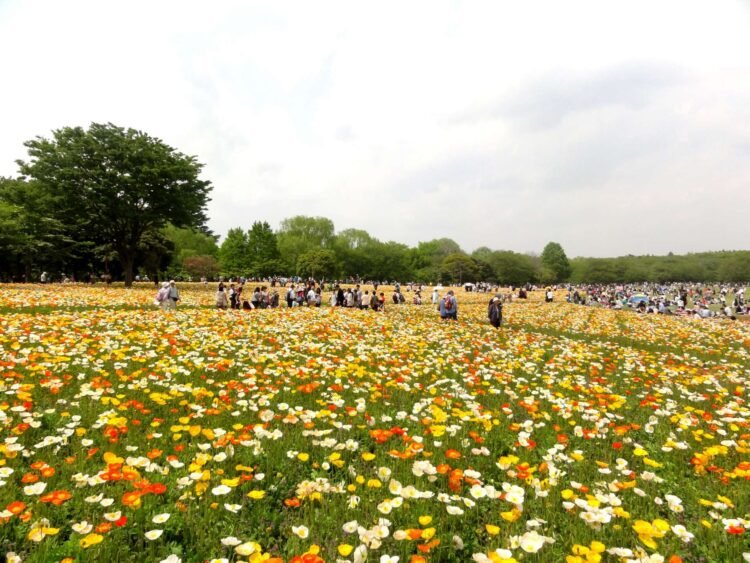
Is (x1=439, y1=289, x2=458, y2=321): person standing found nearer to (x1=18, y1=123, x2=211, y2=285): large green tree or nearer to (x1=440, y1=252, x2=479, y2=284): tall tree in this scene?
(x1=18, y1=123, x2=211, y2=285): large green tree

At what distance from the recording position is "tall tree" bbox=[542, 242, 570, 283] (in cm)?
15362

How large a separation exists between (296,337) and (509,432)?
719cm

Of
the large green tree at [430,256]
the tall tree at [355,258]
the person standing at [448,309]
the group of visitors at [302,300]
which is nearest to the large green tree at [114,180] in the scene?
the group of visitors at [302,300]

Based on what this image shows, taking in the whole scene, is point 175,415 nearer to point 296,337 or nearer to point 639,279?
point 296,337

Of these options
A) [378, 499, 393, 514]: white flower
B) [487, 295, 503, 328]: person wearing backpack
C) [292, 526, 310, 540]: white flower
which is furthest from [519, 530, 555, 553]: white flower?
[487, 295, 503, 328]: person wearing backpack

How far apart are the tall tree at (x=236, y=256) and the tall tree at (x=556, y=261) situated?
10619cm

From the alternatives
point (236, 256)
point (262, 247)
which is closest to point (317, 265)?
point (262, 247)

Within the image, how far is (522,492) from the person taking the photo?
12.1 ft

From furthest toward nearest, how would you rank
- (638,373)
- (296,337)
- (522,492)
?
(296,337) < (638,373) < (522,492)

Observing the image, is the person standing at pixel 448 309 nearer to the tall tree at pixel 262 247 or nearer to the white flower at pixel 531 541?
the white flower at pixel 531 541

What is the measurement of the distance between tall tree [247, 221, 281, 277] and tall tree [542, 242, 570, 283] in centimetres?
10105

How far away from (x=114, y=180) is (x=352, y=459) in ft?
143

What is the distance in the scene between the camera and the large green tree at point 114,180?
3794 centimetres

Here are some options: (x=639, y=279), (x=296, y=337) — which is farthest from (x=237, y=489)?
(x=639, y=279)
